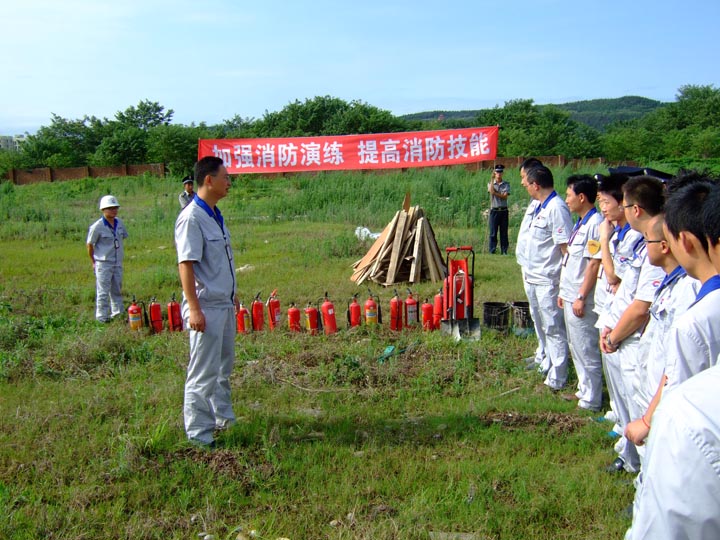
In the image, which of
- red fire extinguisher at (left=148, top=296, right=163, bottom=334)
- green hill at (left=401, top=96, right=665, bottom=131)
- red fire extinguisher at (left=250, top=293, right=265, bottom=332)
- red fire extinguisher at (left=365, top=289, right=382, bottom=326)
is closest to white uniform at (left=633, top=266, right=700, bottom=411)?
red fire extinguisher at (left=365, top=289, right=382, bottom=326)

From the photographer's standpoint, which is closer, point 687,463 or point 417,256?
point 687,463

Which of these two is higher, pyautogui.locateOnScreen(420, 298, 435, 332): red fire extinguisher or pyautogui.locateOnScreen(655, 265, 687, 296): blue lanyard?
pyautogui.locateOnScreen(655, 265, 687, 296): blue lanyard

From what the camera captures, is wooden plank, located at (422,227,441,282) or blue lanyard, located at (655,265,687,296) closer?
blue lanyard, located at (655,265,687,296)

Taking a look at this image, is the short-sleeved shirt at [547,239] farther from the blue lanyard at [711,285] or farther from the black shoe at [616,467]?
the blue lanyard at [711,285]

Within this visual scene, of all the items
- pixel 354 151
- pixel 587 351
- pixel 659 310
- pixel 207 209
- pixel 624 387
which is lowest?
pixel 587 351

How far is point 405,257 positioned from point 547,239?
4314 mm

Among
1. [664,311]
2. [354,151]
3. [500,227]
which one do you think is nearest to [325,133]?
[354,151]

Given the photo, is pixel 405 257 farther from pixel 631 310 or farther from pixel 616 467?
pixel 631 310

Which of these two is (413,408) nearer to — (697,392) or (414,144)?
(697,392)

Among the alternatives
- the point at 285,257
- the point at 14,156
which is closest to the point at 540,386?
the point at 285,257

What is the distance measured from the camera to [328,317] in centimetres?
701

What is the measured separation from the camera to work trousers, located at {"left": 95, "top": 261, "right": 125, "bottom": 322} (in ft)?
26.7

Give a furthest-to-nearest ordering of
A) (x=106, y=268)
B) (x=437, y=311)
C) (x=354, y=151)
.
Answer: (x=354, y=151) → (x=106, y=268) → (x=437, y=311)

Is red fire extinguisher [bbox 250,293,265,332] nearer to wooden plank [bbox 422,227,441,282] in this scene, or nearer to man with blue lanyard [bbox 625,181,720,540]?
wooden plank [bbox 422,227,441,282]
